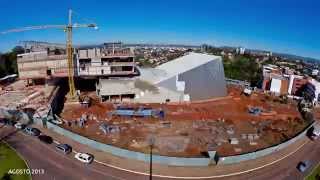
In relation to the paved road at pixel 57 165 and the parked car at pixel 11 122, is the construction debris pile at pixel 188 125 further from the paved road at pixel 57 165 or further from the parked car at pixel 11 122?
the parked car at pixel 11 122

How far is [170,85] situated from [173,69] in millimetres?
5245

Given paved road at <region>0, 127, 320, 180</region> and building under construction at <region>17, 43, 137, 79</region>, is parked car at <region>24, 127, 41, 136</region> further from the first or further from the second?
building under construction at <region>17, 43, 137, 79</region>

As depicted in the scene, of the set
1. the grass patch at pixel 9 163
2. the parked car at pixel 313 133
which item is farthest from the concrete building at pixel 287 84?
the grass patch at pixel 9 163

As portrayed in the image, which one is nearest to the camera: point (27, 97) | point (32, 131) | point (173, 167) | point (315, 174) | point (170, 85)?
point (173, 167)

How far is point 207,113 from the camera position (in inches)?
2041

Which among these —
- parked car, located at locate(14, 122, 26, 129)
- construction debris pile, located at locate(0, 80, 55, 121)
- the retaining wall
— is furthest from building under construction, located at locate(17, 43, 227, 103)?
the retaining wall

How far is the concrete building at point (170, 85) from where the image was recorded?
181 feet

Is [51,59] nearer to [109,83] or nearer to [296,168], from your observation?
[109,83]

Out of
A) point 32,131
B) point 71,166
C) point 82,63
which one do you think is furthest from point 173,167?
point 82,63

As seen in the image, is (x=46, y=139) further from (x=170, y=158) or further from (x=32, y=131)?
(x=170, y=158)

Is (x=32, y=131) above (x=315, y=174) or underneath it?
above

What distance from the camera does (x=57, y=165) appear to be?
3147 centimetres

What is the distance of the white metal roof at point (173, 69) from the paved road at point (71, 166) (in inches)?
1007

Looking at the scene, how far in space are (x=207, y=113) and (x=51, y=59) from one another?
1217 inches
